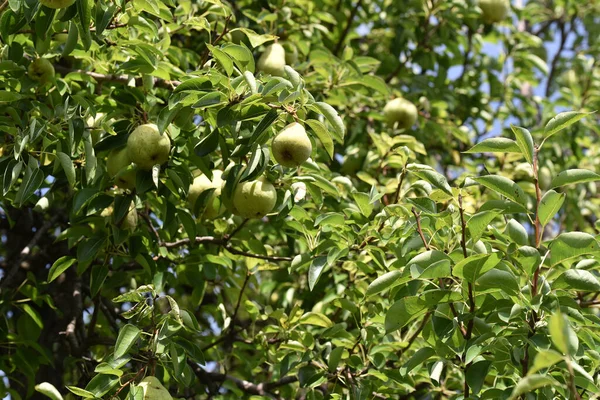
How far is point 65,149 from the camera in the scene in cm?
238

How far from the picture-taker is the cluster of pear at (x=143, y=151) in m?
2.29

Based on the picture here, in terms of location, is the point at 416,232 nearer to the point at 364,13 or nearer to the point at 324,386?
the point at 324,386

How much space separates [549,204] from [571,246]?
0.11m

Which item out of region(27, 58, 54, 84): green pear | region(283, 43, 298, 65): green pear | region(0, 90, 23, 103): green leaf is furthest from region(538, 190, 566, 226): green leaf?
region(283, 43, 298, 65): green pear

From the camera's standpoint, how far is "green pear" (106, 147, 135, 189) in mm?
2396

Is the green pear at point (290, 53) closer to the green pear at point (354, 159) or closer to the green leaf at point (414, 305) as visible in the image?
the green pear at point (354, 159)

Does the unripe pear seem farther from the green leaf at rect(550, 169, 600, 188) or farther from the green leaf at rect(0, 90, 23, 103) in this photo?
the green leaf at rect(0, 90, 23, 103)

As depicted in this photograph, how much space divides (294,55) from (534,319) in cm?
206

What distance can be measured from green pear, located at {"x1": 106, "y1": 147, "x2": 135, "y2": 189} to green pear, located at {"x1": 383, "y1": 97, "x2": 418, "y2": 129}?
1.67 metres

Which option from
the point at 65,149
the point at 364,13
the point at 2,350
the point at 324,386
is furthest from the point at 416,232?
the point at 364,13

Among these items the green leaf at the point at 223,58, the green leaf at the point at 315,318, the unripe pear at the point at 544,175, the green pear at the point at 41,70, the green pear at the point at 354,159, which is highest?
the green leaf at the point at 223,58

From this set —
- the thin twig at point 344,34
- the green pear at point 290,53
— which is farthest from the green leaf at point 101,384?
the thin twig at point 344,34

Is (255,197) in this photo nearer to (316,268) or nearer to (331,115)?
(316,268)

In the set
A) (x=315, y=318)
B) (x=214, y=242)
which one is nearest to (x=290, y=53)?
(x=214, y=242)
